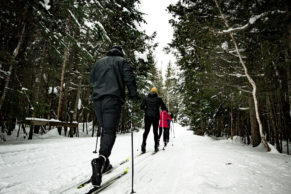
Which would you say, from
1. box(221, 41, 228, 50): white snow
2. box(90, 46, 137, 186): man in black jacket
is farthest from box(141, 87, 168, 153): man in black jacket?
box(221, 41, 228, 50): white snow

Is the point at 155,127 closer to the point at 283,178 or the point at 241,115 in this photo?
the point at 283,178

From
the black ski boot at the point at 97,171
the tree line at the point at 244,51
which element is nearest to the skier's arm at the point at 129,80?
the black ski boot at the point at 97,171

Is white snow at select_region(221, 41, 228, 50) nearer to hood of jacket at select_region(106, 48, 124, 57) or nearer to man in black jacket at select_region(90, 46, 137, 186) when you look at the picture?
hood of jacket at select_region(106, 48, 124, 57)

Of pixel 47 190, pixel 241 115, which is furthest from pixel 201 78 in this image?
pixel 47 190

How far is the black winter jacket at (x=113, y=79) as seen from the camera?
8.41 ft

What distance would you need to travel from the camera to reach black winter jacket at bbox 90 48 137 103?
8.41 ft

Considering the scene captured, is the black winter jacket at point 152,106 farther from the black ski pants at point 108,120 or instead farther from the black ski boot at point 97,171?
the black ski boot at point 97,171

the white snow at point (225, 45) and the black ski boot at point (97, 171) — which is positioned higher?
the white snow at point (225, 45)

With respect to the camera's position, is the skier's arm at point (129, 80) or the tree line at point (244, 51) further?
the tree line at point (244, 51)

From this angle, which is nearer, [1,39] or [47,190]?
[47,190]

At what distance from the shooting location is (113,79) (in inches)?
103

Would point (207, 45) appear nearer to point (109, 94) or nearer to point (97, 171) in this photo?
point (109, 94)

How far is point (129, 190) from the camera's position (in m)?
2.19

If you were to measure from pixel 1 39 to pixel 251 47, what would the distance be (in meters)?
8.86
